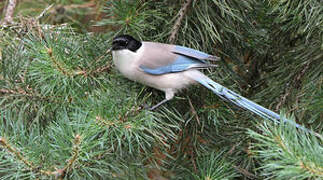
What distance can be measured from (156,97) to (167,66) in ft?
0.67

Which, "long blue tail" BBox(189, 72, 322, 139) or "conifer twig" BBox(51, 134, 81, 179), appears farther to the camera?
"long blue tail" BBox(189, 72, 322, 139)

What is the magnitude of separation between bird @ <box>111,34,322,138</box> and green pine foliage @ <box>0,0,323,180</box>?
4 centimetres

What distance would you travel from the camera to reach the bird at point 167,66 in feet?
6.32

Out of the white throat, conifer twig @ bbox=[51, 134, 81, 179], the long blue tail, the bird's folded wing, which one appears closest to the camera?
conifer twig @ bbox=[51, 134, 81, 179]

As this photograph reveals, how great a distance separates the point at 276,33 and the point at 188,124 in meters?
0.64

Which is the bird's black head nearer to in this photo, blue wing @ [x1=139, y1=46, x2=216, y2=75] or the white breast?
the white breast

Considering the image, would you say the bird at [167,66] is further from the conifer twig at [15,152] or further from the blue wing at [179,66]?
the conifer twig at [15,152]

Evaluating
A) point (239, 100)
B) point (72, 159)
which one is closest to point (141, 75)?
point (239, 100)

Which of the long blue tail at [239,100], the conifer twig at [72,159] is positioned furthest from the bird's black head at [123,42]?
the conifer twig at [72,159]

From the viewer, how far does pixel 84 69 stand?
182 cm

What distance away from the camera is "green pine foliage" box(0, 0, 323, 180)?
4.82 ft

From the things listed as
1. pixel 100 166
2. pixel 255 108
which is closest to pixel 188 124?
pixel 255 108

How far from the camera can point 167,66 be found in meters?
2.22

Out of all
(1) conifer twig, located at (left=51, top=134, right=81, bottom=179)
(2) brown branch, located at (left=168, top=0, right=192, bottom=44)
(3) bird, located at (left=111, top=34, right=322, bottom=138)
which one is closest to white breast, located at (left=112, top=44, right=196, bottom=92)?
(3) bird, located at (left=111, top=34, right=322, bottom=138)
